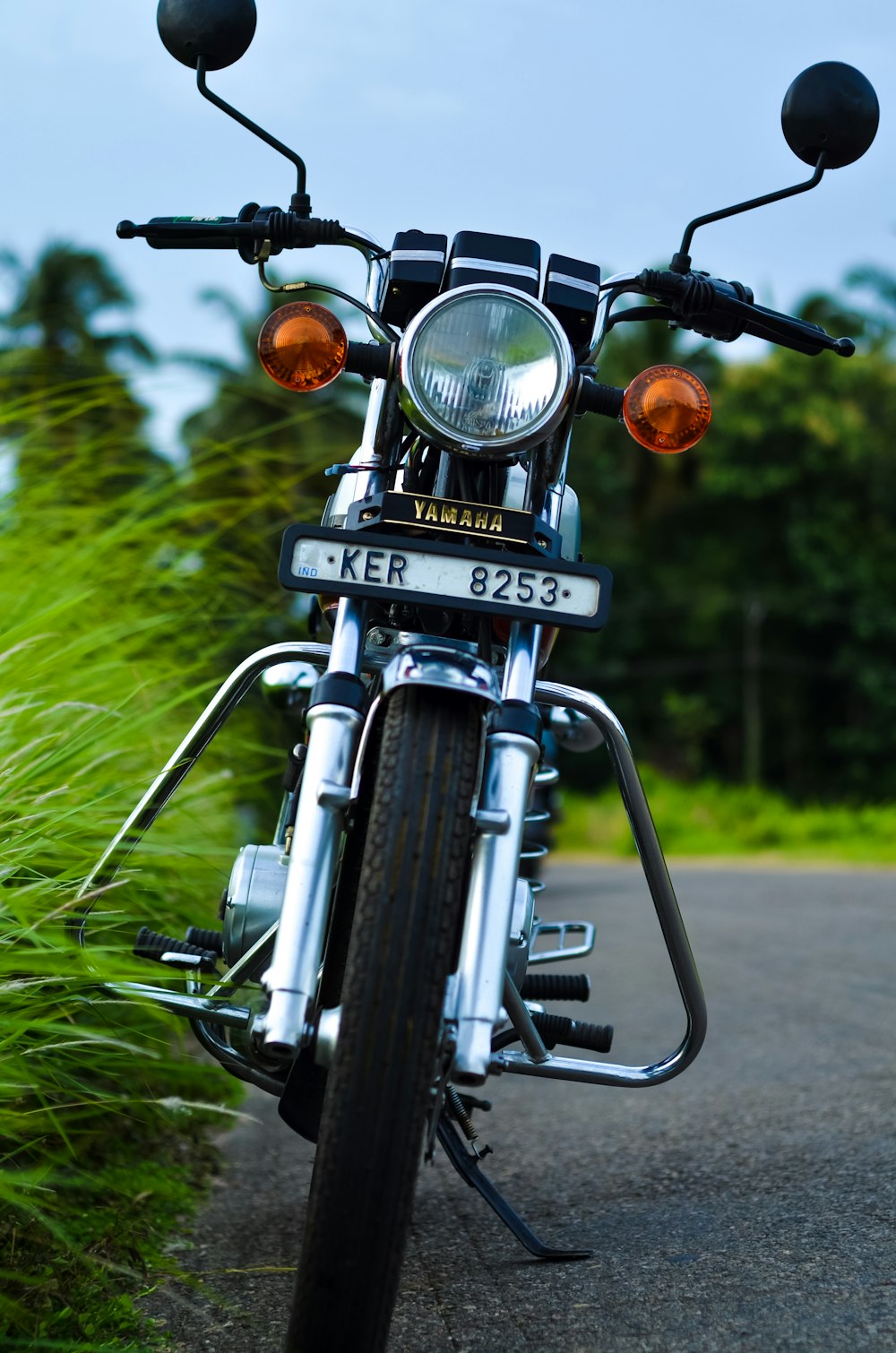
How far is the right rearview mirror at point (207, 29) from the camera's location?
2369mm

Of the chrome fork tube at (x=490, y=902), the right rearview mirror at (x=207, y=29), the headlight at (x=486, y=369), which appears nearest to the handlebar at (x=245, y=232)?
the right rearview mirror at (x=207, y=29)

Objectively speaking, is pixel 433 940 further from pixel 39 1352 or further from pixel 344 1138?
pixel 39 1352

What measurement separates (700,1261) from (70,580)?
230cm

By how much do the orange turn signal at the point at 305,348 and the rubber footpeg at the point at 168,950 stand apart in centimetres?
88

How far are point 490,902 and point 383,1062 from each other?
9.4 inches

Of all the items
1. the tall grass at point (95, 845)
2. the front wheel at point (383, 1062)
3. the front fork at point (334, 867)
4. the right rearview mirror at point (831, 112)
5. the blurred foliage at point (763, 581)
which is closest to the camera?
the front wheel at point (383, 1062)

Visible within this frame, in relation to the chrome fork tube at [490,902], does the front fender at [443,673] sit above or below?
above

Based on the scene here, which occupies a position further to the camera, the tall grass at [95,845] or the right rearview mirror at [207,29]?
the right rearview mirror at [207,29]

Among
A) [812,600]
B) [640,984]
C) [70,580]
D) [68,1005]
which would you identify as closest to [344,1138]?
[68,1005]

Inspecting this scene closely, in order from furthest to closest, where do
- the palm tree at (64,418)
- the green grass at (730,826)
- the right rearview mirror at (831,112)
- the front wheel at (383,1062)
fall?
the green grass at (730,826)
the palm tree at (64,418)
the right rearview mirror at (831,112)
the front wheel at (383,1062)

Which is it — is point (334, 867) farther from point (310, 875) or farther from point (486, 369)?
point (486, 369)

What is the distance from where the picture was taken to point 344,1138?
1.65 m

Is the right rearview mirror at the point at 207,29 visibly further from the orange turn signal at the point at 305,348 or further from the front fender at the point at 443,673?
the front fender at the point at 443,673

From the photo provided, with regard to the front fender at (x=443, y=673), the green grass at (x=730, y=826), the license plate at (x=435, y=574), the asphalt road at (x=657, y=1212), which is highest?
the green grass at (x=730, y=826)
